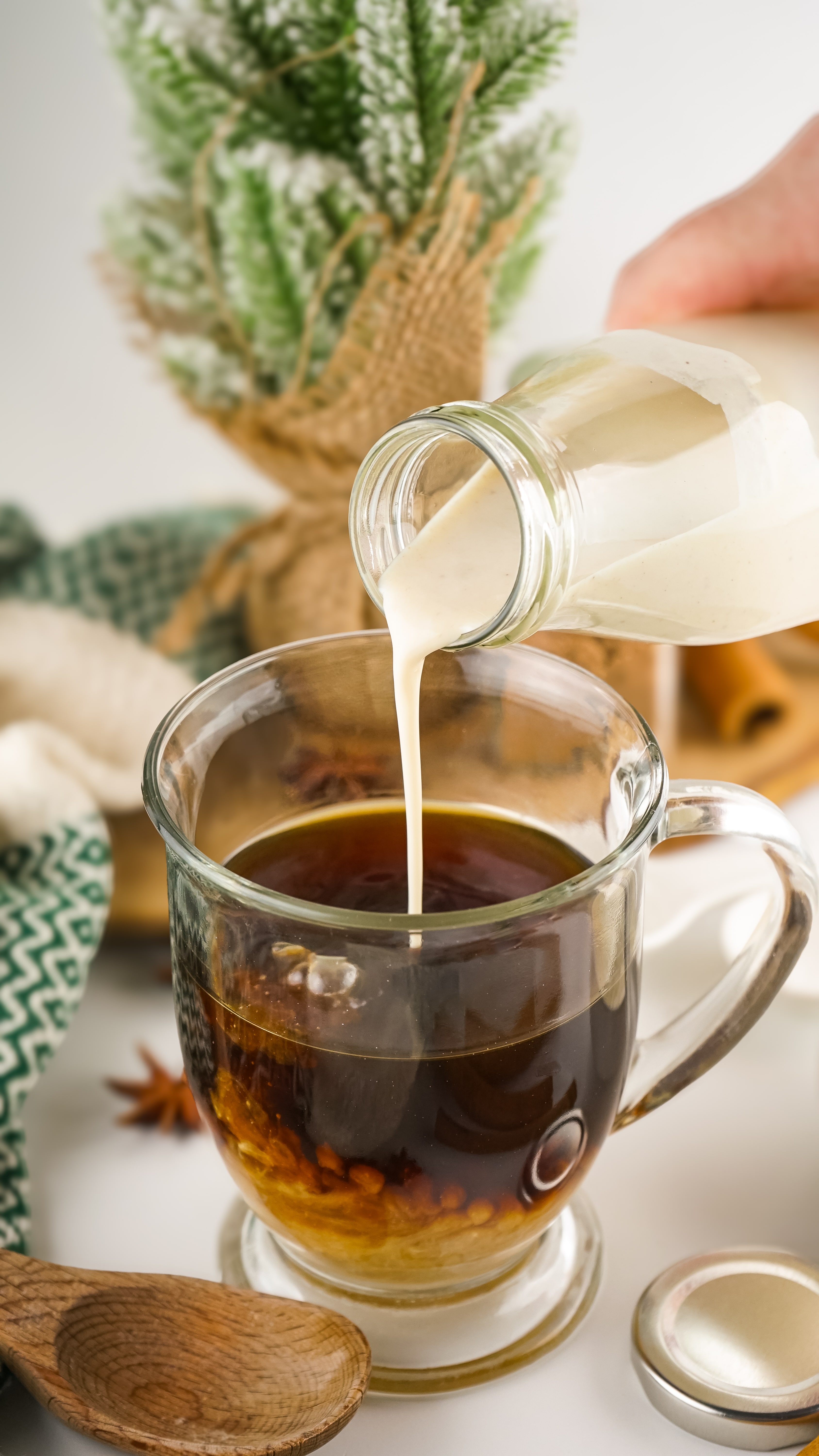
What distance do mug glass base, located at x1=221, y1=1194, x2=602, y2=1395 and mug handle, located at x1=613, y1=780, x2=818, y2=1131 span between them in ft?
0.31

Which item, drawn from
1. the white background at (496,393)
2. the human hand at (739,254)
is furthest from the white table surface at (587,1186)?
the human hand at (739,254)

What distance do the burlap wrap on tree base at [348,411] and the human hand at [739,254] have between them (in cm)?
12

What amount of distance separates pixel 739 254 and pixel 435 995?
674mm

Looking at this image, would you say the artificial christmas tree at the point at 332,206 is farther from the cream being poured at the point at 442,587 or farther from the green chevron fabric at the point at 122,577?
the cream being poured at the point at 442,587

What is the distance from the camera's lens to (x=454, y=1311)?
77cm

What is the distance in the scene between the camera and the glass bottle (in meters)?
0.67

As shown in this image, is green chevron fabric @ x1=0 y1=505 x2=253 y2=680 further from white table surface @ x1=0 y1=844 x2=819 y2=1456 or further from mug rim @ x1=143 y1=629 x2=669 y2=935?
mug rim @ x1=143 y1=629 x2=669 y2=935

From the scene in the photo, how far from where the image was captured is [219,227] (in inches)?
43.9

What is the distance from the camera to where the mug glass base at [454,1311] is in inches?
29.6

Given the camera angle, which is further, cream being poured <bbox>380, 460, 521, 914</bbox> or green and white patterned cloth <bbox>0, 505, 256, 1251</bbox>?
green and white patterned cloth <bbox>0, 505, 256, 1251</bbox>

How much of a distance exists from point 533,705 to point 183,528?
0.68 meters

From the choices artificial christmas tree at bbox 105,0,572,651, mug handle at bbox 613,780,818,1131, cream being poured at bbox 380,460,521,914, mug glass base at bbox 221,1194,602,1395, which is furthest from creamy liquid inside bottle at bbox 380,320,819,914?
artificial christmas tree at bbox 105,0,572,651

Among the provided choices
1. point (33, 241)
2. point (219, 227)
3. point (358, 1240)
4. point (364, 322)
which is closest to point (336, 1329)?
point (358, 1240)

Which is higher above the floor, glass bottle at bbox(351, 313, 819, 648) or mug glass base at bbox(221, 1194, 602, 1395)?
Answer: glass bottle at bbox(351, 313, 819, 648)
